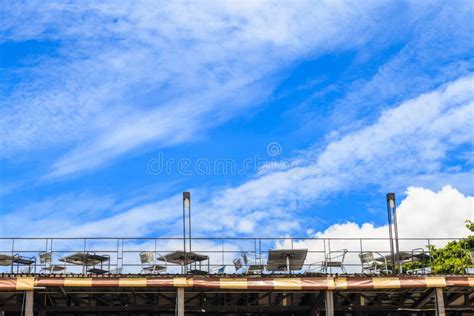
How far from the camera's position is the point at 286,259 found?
25062 mm

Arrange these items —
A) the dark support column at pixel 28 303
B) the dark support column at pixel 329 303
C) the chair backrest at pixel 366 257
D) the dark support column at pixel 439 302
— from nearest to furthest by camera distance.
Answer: the dark support column at pixel 28 303, the dark support column at pixel 329 303, the dark support column at pixel 439 302, the chair backrest at pixel 366 257

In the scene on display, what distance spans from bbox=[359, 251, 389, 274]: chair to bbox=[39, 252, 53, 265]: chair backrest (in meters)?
10.6

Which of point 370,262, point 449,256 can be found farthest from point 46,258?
point 449,256

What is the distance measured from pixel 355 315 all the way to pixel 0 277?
12331 mm

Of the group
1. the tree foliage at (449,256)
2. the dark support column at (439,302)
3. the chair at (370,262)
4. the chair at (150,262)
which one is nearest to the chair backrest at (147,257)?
the chair at (150,262)

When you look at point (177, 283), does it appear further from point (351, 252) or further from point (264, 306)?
point (351, 252)

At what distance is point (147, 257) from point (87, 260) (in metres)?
2.01

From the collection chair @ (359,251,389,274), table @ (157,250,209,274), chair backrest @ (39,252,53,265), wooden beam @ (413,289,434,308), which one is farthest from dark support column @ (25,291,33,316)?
wooden beam @ (413,289,434,308)

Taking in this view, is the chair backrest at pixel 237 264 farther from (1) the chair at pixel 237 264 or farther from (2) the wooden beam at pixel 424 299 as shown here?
(2) the wooden beam at pixel 424 299

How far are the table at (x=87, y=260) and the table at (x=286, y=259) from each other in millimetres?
5567

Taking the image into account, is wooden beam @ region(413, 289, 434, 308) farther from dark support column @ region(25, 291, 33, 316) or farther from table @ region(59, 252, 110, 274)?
dark support column @ region(25, 291, 33, 316)

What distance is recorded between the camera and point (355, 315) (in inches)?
1051

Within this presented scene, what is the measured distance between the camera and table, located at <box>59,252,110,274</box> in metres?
24.8

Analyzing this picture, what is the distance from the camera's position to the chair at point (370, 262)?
26000 mm
